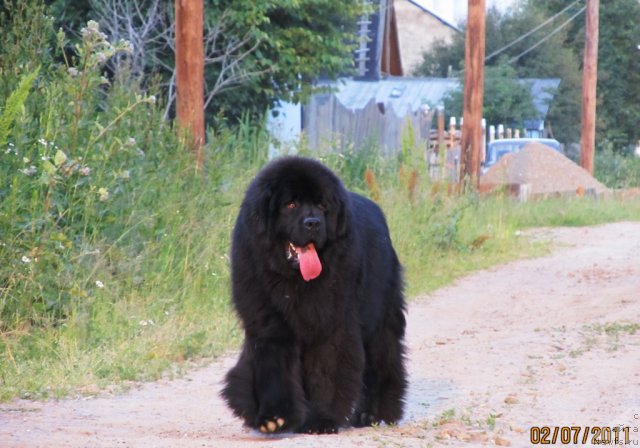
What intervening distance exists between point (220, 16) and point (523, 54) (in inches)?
1754

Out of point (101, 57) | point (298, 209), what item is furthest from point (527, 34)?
point (298, 209)

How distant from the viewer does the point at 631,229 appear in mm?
22484

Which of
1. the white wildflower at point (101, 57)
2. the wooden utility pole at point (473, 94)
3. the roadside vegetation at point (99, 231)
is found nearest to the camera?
the roadside vegetation at point (99, 231)

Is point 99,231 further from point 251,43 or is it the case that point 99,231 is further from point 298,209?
point 251,43

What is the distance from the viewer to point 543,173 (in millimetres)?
28969

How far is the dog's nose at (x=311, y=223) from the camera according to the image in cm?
666

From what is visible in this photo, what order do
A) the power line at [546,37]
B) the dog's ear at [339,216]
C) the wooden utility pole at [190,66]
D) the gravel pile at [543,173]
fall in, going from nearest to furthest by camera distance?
1. the dog's ear at [339,216]
2. the wooden utility pole at [190,66]
3. the gravel pile at [543,173]
4. the power line at [546,37]

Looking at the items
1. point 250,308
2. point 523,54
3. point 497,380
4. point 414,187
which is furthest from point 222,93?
point 523,54

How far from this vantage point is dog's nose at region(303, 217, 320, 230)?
666 centimetres

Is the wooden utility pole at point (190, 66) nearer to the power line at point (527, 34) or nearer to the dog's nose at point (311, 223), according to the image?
the dog's nose at point (311, 223)

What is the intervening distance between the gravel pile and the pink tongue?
69.7 feet

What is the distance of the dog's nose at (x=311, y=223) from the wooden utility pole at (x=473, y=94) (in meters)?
17.0
